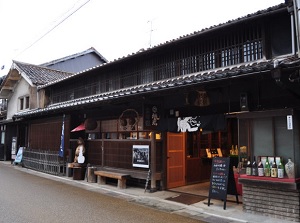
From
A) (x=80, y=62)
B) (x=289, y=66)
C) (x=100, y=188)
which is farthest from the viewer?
(x=80, y=62)

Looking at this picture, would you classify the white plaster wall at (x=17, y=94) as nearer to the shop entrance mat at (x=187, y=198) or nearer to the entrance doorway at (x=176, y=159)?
the entrance doorway at (x=176, y=159)

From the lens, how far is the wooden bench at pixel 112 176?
12070 mm

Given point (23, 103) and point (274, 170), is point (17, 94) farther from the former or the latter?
point (274, 170)

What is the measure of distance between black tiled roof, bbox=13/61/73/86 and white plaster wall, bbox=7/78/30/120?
122cm

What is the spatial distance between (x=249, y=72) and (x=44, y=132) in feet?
50.6

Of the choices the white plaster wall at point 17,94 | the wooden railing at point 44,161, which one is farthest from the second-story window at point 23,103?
the wooden railing at point 44,161

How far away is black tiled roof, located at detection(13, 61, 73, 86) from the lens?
23.4 meters

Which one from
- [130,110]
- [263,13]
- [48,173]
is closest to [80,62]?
[48,173]

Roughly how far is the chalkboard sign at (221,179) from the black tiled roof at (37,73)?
18.0 meters

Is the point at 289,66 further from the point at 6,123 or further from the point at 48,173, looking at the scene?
the point at 6,123

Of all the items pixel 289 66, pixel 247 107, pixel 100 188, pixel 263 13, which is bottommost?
pixel 100 188

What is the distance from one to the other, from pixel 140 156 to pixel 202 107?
3.51m

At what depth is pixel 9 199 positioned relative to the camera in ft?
31.8

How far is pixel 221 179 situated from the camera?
28.9 feet
